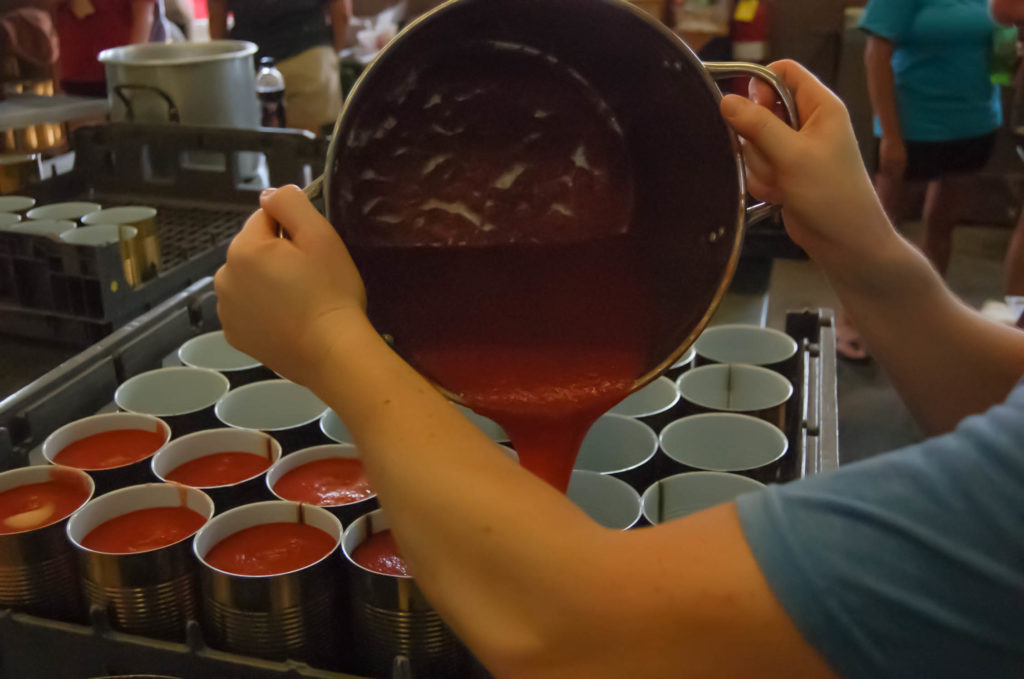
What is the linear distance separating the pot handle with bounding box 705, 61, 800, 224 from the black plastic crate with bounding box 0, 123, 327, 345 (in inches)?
42.0

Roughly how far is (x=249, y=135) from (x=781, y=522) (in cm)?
165

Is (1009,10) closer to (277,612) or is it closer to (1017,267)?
(1017,267)

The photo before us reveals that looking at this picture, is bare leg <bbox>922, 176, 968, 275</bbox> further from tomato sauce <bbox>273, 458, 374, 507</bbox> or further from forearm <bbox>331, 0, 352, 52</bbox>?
tomato sauce <bbox>273, 458, 374, 507</bbox>

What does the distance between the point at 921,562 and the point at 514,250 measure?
534mm

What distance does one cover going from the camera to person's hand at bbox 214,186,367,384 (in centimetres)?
67

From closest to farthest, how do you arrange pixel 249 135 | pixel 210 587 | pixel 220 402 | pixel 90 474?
pixel 210 587 → pixel 90 474 → pixel 220 402 → pixel 249 135

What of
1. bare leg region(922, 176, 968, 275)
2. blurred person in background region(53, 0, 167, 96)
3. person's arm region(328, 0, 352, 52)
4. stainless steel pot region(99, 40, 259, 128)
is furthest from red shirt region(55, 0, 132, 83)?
bare leg region(922, 176, 968, 275)

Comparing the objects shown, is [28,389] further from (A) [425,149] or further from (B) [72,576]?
(A) [425,149]

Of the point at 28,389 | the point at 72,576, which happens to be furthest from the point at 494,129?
the point at 28,389

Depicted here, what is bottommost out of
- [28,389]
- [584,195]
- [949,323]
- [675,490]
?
[675,490]

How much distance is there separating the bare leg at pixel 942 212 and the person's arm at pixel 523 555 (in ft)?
9.49

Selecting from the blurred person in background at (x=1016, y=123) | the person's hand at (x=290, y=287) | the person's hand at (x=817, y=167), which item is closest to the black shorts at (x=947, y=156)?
the blurred person in background at (x=1016, y=123)

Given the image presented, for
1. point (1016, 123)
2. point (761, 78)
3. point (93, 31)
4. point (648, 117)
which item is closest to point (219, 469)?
point (648, 117)

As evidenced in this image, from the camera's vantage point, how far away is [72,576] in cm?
101
